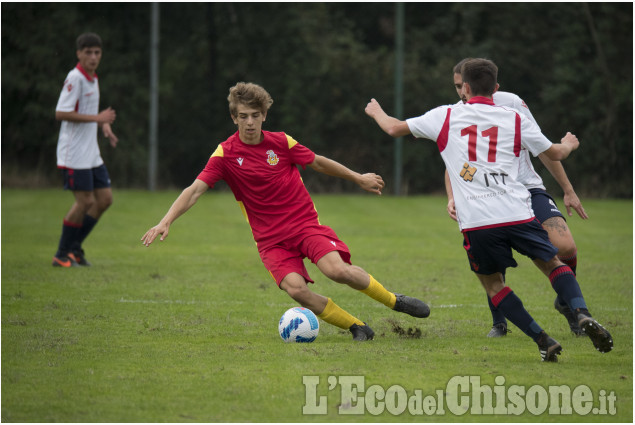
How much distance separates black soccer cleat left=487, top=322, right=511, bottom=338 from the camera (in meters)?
6.00

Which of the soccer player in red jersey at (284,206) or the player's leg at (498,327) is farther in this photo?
the player's leg at (498,327)

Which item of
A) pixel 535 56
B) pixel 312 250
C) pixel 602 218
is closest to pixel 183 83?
pixel 535 56

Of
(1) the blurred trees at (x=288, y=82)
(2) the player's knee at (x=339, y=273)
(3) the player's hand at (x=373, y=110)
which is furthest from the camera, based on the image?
(1) the blurred trees at (x=288, y=82)

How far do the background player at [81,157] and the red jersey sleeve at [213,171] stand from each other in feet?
12.4

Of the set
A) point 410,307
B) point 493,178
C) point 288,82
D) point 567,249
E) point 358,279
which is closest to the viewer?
point 493,178

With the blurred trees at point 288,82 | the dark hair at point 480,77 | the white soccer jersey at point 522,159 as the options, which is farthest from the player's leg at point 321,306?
the blurred trees at point 288,82

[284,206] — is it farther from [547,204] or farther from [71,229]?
[71,229]

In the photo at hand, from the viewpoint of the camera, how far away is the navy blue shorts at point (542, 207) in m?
5.88

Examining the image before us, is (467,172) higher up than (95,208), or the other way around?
(467,172)

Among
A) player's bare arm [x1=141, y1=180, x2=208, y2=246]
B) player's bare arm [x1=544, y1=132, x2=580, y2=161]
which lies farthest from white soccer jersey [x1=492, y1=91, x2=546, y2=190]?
player's bare arm [x1=141, y1=180, x2=208, y2=246]

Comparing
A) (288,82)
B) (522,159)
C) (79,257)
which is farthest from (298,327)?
(288,82)

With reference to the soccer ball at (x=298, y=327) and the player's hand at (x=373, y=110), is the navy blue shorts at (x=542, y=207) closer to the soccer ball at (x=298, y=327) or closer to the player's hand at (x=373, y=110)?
the player's hand at (x=373, y=110)

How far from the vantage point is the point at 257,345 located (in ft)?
18.3

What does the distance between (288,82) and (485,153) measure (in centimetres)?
1814
